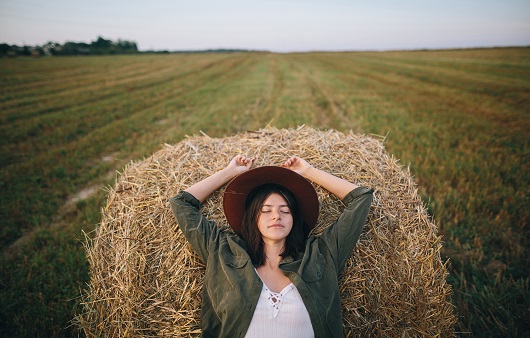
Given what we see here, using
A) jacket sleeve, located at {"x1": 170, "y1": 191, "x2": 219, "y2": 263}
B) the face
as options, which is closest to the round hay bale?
jacket sleeve, located at {"x1": 170, "y1": 191, "x2": 219, "y2": 263}

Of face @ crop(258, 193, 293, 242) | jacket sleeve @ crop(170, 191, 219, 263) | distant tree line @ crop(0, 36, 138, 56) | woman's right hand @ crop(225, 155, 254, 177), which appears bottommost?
jacket sleeve @ crop(170, 191, 219, 263)

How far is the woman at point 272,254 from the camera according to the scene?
82.7 inches

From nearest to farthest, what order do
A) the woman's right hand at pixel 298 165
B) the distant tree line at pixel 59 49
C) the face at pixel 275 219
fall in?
the face at pixel 275 219 → the woman's right hand at pixel 298 165 → the distant tree line at pixel 59 49

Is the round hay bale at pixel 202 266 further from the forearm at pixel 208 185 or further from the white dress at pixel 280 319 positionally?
the white dress at pixel 280 319

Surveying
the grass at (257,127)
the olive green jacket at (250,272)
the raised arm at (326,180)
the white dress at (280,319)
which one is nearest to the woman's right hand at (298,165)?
the raised arm at (326,180)

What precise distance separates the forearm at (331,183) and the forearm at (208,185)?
2.90 feet

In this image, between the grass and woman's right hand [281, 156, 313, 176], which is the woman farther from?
the grass

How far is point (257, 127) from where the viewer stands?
10.0 m

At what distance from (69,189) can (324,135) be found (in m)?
5.76

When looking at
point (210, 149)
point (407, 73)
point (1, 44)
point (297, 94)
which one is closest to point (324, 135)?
point (210, 149)

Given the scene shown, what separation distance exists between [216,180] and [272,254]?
103cm

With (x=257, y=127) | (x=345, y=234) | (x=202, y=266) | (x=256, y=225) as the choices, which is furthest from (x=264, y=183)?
(x=257, y=127)

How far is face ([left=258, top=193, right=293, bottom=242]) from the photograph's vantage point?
2365 millimetres

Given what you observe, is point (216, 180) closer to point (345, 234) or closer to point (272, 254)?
point (272, 254)
